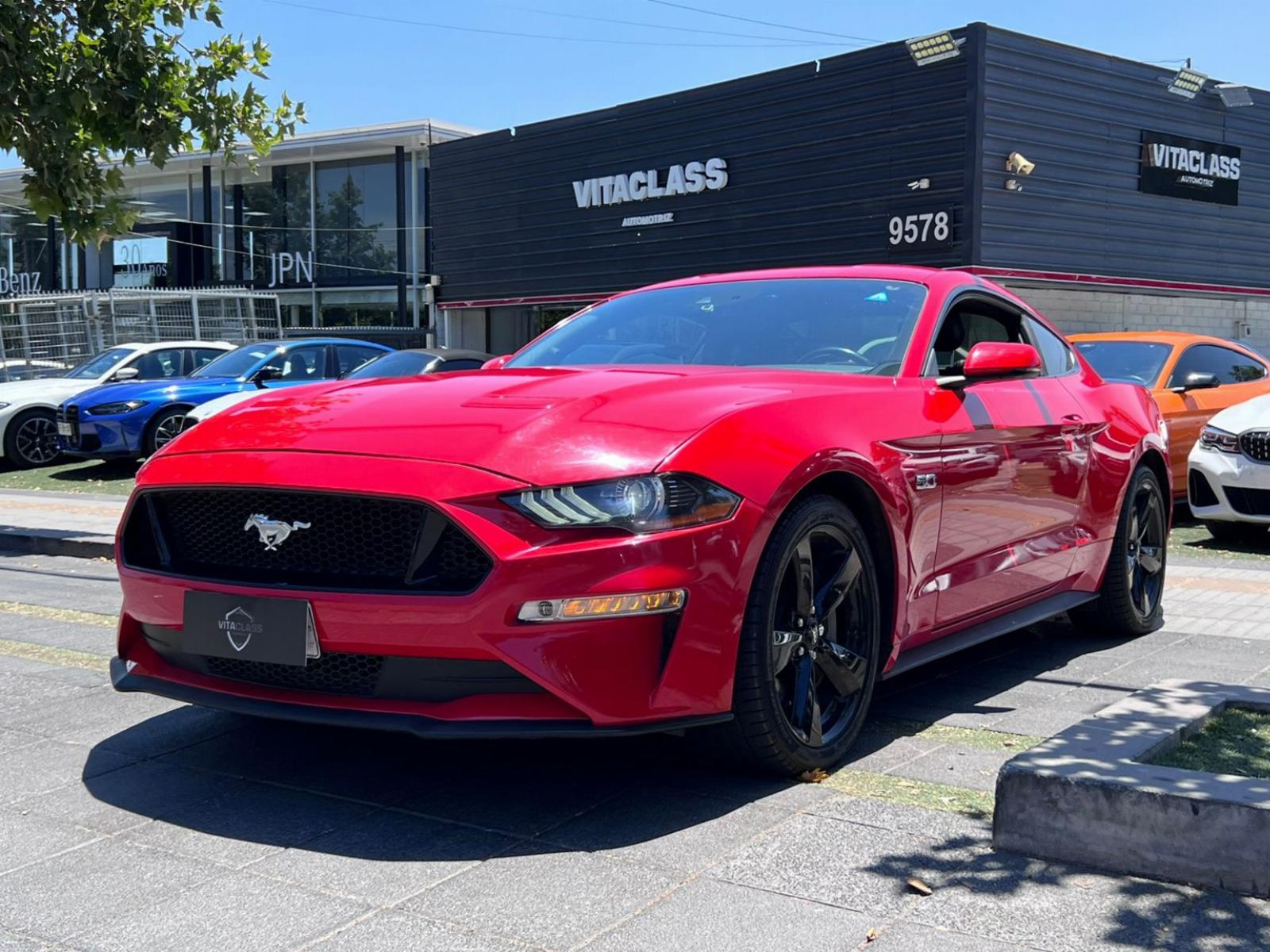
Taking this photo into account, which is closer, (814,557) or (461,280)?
(814,557)

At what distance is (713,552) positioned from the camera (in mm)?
3330

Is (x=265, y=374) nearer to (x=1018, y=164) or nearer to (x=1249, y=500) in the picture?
(x=1249, y=500)

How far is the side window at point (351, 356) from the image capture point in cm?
1496

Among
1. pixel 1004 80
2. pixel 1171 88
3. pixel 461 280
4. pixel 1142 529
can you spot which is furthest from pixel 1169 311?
pixel 1142 529

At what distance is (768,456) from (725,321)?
1387mm

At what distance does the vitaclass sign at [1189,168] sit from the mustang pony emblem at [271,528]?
61.9 feet

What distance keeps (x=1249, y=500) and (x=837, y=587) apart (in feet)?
20.4

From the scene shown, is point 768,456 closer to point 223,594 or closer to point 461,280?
point 223,594

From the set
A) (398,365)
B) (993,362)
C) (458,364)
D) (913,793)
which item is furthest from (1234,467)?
(398,365)

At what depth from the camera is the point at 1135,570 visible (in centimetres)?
601

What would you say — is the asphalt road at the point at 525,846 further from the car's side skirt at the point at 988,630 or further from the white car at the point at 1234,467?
the white car at the point at 1234,467

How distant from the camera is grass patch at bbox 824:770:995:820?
140 inches

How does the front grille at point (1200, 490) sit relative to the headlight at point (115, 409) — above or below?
below

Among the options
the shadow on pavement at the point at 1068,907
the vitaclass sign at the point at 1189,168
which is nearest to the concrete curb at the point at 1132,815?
the shadow on pavement at the point at 1068,907
